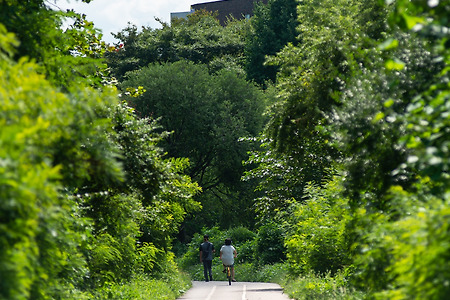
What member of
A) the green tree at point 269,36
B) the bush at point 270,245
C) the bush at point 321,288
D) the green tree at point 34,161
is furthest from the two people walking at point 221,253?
the green tree at point 269,36

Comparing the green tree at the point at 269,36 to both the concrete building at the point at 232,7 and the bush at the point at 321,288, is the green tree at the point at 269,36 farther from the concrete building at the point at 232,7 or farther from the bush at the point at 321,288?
the bush at the point at 321,288

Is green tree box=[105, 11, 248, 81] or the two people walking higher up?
green tree box=[105, 11, 248, 81]

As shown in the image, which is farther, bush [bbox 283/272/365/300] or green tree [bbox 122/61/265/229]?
green tree [bbox 122/61/265/229]

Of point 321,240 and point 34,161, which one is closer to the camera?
point 34,161

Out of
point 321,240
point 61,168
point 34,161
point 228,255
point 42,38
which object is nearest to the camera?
point 34,161

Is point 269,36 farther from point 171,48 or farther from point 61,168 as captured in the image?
point 61,168

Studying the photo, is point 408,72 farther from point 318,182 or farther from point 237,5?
point 237,5

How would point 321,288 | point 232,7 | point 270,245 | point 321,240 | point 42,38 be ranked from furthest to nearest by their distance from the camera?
point 232,7
point 270,245
point 321,240
point 321,288
point 42,38

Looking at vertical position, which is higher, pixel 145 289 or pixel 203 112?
pixel 203 112

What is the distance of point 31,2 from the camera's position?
998cm

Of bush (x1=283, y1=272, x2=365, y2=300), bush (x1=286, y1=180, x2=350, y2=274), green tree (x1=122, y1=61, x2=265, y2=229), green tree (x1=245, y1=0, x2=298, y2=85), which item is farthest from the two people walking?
green tree (x1=245, y1=0, x2=298, y2=85)

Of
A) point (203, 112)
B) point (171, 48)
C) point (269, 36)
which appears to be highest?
point (269, 36)

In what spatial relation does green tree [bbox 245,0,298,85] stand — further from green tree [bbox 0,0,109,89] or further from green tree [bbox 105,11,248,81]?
green tree [bbox 0,0,109,89]

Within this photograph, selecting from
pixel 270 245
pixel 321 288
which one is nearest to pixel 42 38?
pixel 321 288
